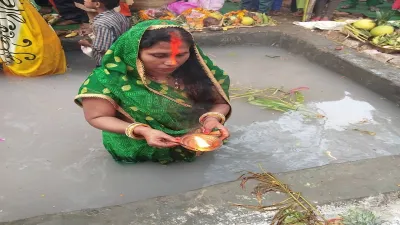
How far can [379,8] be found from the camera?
8711 mm

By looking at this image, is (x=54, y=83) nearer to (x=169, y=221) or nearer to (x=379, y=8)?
(x=169, y=221)

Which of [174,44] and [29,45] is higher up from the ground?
[174,44]

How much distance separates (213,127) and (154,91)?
0.44m

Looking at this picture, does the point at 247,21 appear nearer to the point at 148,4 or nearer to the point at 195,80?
the point at 148,4

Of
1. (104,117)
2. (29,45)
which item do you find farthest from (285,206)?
(29,45)

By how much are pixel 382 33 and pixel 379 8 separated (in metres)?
3.89

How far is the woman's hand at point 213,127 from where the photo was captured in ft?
8.00

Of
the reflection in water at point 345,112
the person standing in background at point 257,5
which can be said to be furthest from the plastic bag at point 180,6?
the reflection in water at point 345,112

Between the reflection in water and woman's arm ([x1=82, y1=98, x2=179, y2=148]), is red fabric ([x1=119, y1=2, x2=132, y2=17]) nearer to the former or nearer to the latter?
the reflection in water

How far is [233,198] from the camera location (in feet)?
6.82

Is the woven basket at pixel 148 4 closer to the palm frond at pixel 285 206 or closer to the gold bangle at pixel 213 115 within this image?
the gold bangle at pixel 213 115

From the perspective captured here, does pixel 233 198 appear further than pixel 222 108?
No

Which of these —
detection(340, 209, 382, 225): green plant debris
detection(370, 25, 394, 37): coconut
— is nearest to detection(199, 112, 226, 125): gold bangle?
detection(340, 209, 382, 225): green plant debris

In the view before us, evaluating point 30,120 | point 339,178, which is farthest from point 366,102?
point 30,120
